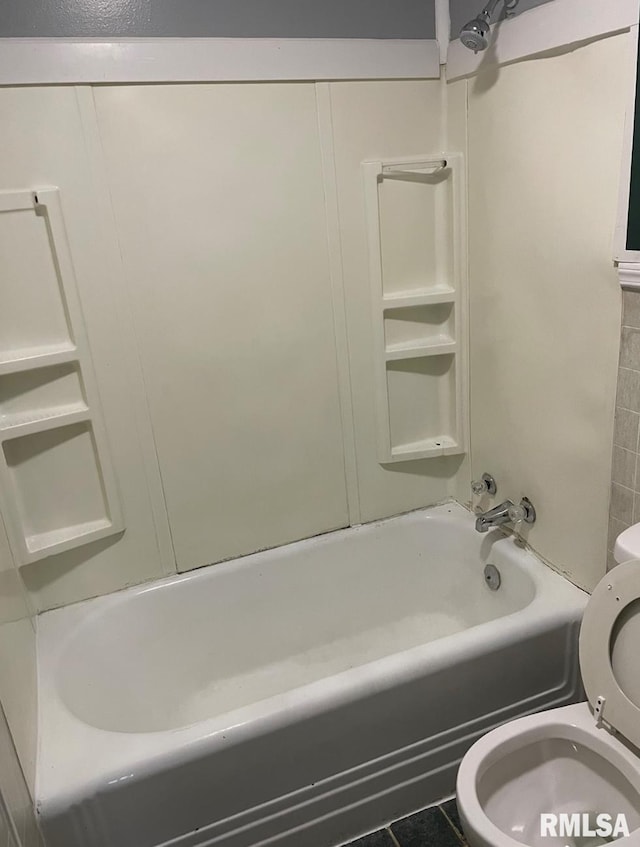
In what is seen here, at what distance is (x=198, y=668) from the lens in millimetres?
2029

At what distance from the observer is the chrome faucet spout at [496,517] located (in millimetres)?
2031

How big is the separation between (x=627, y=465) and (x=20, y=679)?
1507mm

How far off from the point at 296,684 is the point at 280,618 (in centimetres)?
22

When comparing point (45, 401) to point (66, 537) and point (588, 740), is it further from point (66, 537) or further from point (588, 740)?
point (588, 740)

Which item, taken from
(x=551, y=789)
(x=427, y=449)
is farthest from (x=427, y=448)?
(x=551, y=789)

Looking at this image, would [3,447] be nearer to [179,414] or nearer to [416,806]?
[179,414]

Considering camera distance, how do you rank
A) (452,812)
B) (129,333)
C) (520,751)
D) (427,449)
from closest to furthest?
(520,751)
(452,812)
(129,333)
(427,449)

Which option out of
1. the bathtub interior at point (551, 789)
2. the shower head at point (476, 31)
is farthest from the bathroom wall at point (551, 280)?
the bathtub interior at point (551, 789)

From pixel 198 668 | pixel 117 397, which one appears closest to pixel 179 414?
pixel 117 397

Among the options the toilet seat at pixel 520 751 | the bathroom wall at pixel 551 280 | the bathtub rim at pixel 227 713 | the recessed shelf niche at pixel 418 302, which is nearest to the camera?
the toilet seat at pixel 520 751

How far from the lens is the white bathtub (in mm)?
1426

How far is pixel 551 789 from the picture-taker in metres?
1.42

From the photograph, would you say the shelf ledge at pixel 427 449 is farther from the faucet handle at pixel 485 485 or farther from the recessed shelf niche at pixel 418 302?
the faucet handle at pixel 485 485

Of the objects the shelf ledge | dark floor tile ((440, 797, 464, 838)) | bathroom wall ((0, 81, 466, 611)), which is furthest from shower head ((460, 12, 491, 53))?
dark floor tile ((440, 797, 464, 838))
